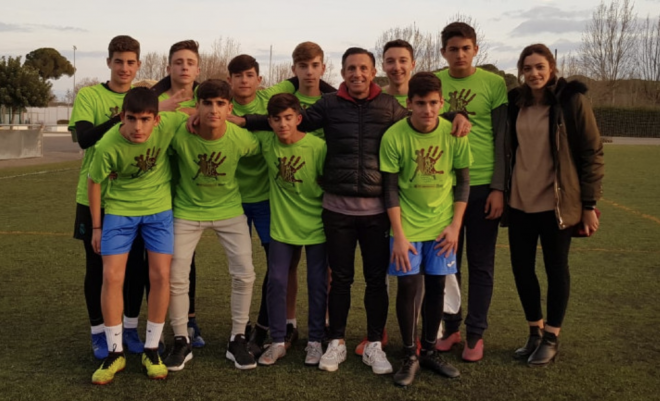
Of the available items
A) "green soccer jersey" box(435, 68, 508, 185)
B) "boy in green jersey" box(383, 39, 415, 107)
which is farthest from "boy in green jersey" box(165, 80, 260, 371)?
"green soccer jersey" box(435, 68, 508, 185)

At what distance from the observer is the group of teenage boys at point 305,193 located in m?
3.74

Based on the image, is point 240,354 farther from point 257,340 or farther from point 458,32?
point 458,32

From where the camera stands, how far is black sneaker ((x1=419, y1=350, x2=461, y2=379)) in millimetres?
3746

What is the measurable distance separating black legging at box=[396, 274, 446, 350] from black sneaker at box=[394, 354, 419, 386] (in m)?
0.08

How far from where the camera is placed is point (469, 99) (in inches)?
159

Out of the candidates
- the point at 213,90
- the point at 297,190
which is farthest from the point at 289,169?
the point at 213,90

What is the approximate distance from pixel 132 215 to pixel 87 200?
42 centimetres

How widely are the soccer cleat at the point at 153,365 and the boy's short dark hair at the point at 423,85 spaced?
2.14 m

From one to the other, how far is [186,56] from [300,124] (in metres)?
0.89

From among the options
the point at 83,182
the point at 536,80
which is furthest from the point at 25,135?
the point at 536,80

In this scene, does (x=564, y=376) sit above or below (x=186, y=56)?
below

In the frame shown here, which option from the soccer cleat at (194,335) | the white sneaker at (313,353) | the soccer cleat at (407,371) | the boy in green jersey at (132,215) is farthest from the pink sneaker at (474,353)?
the boy in green jersey at (132,215)

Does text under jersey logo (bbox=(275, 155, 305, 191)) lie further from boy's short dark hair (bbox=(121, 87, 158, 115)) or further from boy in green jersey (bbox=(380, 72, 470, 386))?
boy's short dark hair (bbox=(121, 87, 158, 115))

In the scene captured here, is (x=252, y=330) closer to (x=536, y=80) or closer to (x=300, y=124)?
(x=300, y=124)
